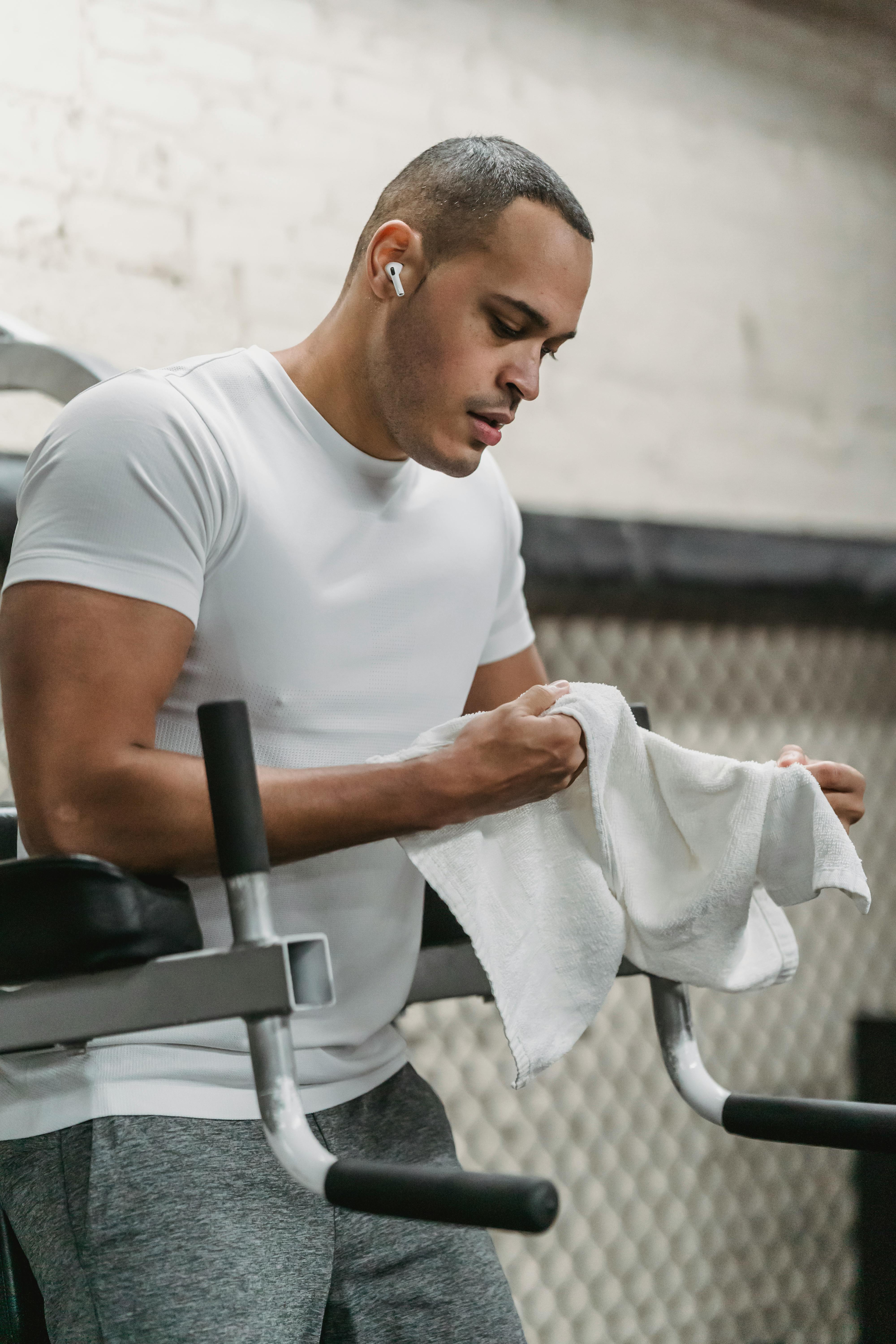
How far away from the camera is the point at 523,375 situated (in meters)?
0.93

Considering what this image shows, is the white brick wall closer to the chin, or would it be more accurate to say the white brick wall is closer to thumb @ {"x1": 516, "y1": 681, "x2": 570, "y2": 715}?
the chin

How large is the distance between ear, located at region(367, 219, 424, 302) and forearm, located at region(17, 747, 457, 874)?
0.40m

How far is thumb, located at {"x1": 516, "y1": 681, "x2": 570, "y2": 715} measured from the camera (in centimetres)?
83

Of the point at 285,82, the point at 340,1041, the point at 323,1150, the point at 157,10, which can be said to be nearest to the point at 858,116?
the point at 285,82

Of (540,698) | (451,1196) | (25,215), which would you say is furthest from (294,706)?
(25,215)

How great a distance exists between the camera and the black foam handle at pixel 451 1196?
0.55 metres

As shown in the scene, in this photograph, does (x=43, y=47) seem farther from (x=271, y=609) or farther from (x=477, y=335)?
(x=271, y=609)

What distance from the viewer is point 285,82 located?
1.65m

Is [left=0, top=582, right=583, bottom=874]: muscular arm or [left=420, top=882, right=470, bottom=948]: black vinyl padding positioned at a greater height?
[left=0, top=582, right=583, bottom=874]: muscular arm

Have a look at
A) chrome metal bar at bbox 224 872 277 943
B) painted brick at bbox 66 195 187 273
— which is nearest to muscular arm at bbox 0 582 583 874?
chrome metal bar at bbox 224 872 277 943

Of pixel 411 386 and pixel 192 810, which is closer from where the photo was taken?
pixel 192 810

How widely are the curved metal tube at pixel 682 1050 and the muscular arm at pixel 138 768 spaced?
0.98 feet

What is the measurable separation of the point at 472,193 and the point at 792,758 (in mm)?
511

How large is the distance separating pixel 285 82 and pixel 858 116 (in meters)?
1.13
